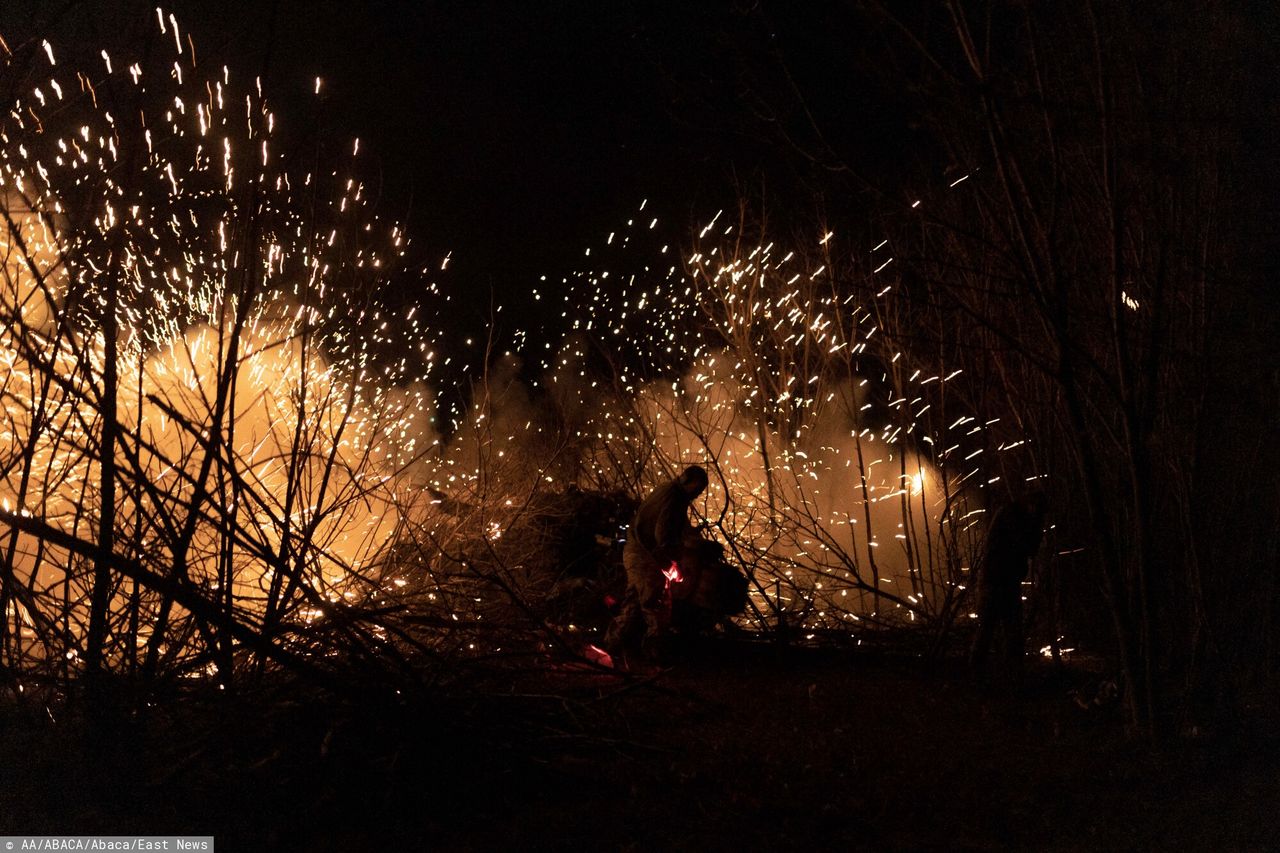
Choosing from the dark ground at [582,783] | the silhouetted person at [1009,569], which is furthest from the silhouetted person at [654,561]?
the silhouetted person at [1009,569]

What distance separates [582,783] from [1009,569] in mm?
4284

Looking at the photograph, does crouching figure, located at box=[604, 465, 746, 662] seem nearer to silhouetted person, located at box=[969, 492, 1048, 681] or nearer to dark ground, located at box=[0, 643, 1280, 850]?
dark ground, located at box=[0, 643, 1280, 850]

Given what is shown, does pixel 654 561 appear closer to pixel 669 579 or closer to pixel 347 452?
pixel 669 579

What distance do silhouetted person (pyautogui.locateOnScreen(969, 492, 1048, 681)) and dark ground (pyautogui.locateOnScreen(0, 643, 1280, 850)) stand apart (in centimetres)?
148

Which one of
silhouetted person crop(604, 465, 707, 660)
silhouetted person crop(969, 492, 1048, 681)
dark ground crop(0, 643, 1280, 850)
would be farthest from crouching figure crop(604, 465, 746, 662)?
silhouetted person crop(969, 492, 1048, 681)

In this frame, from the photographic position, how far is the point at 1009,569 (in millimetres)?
8000

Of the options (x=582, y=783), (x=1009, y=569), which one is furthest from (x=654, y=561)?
(x=582, y=783)

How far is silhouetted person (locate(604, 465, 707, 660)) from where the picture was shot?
8523 mm

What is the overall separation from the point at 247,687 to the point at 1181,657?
7322 mm

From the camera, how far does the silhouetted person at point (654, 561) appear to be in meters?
8.52

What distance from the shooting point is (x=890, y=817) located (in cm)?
531

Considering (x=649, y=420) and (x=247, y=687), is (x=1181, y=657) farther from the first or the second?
(x=247, y=687)

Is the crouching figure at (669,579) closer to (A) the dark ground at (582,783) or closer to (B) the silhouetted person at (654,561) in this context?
(B) the silhouetted person at (654,561)

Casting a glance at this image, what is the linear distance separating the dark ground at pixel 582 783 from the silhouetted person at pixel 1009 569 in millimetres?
1484
